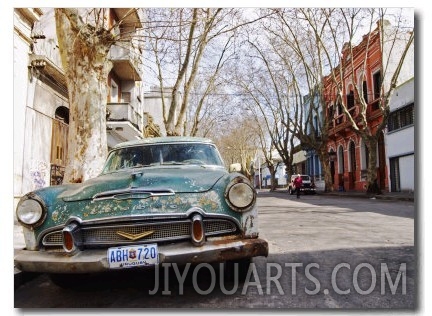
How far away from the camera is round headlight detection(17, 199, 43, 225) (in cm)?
343

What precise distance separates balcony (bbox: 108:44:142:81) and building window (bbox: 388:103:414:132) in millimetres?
12239

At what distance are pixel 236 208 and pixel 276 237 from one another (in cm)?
339

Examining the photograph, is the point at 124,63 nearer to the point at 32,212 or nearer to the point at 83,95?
the point at 83,95

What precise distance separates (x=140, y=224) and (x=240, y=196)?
0.85 metres

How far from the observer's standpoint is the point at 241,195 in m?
3.40

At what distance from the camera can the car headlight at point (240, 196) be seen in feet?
11.0

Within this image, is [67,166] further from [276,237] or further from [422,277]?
[422,277]

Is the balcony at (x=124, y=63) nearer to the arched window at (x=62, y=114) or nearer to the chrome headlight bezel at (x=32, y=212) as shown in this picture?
the arched window at (x=62, y=114)

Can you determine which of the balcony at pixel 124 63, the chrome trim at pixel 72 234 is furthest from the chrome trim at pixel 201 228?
the balcony at pixel 124 63

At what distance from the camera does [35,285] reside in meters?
4.14

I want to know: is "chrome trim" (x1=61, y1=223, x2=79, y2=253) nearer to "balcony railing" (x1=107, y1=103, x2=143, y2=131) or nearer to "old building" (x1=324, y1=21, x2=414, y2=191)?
"balcony railing" (x1=107, y1=103, x2=143, y2=131)

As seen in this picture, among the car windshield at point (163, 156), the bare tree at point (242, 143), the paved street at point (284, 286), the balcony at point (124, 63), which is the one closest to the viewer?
the paved street at point (284, 286)

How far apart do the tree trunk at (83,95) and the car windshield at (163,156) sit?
1.57 meters

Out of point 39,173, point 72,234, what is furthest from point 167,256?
point 39,173
